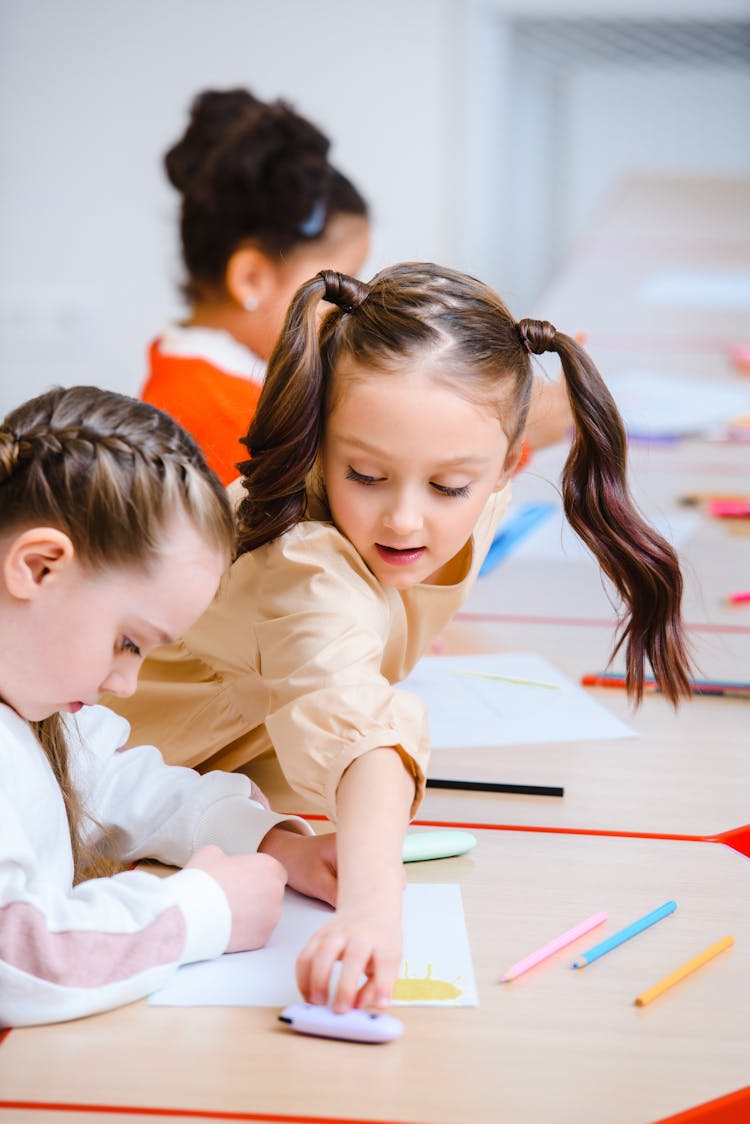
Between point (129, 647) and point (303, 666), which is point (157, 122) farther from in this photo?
point (129, 647)

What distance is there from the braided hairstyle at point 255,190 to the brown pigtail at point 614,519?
4.19ft

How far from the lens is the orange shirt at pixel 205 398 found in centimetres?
178

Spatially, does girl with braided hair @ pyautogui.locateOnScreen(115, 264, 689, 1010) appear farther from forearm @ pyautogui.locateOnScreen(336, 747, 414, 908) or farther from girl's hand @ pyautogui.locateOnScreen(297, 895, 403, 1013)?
girl's hand @ pyautogui.locateOnScreen(297, 895, 403, 1013)

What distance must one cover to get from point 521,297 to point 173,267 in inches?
59.7

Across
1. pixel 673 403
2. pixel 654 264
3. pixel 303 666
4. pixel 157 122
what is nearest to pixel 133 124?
pixel 157 122

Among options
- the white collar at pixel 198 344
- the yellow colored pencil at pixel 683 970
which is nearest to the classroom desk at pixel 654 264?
the white collar at pixel 198 344

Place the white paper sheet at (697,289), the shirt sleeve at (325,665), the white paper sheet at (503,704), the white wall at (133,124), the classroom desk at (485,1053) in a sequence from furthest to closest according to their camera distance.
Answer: the white wall at (133,124) → the white paper sheet at (697,289) → the white paper sheet at (503,704) → the shirt sleeve at (325,665) → the classroom desk at (485,1053)

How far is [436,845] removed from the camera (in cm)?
90

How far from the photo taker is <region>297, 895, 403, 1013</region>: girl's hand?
0.69 m

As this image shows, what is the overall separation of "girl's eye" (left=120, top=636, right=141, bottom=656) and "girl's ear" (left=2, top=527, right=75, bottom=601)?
54 millimetres

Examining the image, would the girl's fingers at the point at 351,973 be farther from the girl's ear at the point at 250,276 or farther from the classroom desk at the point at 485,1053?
the girl's ear at the point at 250,276

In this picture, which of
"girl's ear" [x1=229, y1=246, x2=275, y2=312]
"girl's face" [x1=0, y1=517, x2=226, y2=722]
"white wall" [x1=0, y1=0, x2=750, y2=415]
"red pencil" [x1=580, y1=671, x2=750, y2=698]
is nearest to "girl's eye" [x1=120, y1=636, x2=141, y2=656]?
"girl's face" [x1=0, y1=517, x2=226, y2=722]

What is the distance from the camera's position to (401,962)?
0.76m

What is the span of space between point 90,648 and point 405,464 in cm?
28
